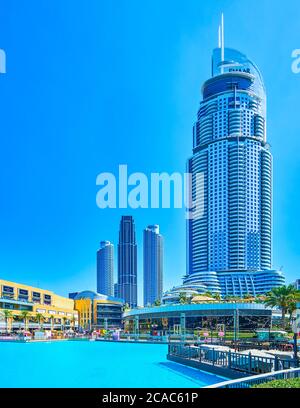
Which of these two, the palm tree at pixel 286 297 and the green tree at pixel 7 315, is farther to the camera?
the green tree at pixel 7 315

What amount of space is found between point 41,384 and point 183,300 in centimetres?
5281

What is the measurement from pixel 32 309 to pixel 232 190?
63212 millimetres

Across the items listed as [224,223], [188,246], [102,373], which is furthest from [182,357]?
[188,246]

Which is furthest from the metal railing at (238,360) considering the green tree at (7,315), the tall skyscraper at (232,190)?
the tall skyscraper at (232,190)

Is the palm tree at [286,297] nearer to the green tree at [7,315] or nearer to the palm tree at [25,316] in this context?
the palm tree at [25,316]

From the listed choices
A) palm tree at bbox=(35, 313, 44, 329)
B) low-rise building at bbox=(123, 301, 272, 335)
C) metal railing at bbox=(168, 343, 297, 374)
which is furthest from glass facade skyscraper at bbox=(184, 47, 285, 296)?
metal railing at bbox=(168, 343, 297, 374)

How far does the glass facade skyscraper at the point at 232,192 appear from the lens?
112 meters

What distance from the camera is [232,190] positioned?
11544 cm

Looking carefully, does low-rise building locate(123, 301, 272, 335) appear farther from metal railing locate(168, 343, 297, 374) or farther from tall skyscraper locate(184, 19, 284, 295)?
tall skyscraper locate(184, 19, 284, 295)

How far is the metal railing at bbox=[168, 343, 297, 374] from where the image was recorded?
46.2ft

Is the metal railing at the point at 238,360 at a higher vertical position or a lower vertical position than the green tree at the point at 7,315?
higher

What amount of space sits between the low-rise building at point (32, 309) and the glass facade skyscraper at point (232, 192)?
33499 mm

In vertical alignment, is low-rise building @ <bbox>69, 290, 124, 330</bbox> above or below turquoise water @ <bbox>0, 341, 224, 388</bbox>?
below

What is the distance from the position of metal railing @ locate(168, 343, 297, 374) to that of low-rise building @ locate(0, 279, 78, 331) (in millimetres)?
44139
